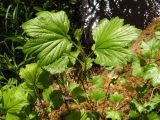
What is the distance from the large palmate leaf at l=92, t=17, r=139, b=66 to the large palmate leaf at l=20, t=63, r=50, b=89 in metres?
0.44

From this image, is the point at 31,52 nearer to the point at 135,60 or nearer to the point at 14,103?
the point at 14,103

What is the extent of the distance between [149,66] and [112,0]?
2.93 meters

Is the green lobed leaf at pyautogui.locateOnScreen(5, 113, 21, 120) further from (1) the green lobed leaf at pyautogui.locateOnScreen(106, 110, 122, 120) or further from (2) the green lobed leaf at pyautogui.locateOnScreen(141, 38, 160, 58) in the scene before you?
(2) the green lobed leaf at pyautogui.locateOnScreen(141, 38, 160, 58)

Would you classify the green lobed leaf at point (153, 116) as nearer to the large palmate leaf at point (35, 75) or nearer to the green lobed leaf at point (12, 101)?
the large palmate leaf at point (35, 75)

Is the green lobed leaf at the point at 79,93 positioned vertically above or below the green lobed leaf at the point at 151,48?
below

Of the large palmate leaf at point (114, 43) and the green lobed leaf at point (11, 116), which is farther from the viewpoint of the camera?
the green lobed leaf at point (11, 116)

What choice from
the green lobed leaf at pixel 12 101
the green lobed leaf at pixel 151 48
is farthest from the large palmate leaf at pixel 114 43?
the green lobed leaf at pixel 12 101

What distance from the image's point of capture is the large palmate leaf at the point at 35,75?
198 centimetres

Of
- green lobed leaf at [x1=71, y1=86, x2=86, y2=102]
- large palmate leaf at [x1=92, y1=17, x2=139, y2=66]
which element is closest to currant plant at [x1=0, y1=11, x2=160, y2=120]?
large palmate leaf at [x1=92, y1=17, x2=139, y2=66]

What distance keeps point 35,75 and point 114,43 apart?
0.60 m

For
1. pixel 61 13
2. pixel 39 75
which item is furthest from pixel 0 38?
pixel 61 13

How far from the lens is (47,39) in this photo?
1661mm

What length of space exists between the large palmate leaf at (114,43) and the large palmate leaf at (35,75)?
44cm

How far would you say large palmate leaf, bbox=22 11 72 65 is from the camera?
1.65 meters
